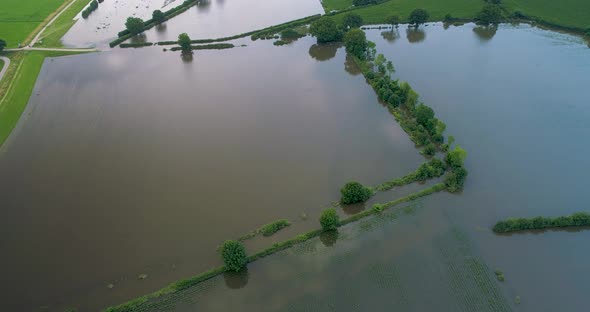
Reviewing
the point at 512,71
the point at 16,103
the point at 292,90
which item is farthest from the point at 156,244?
the point at 512,71

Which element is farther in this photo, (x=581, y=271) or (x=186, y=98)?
(x=186, y=98)

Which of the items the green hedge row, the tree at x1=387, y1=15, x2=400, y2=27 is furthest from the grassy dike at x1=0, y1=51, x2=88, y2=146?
the tree at x1=387, y1=15, x2=400, y2=27

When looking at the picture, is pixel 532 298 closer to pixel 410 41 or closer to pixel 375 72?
pixel 375 72

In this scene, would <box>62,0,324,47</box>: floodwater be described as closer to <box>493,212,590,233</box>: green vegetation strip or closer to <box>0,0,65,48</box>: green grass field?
<box>0,0,65,48</box>: green grass field

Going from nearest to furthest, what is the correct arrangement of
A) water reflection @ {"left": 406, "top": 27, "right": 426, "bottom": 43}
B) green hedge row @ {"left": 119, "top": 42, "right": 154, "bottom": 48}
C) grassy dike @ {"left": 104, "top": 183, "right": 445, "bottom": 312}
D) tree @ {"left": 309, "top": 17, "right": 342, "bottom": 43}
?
1. grassy dike @ {"left": 104, "top": 183, "right": 445, "bottom": 312}
2. tree @ {"left": 309, "top": 17, "right": 342, "bottom": 43}
3. water reflection @ {"left": 406, "top": 27, "right": 426, "bottom": 43}
4. green hedge row @ {"left": 119, "top": 42, "right": 154, "bottom": 48}

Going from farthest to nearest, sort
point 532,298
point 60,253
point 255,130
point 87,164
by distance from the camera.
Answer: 1. point 255,130
2. point 87,164
3. point 60,253
4. point 532,298

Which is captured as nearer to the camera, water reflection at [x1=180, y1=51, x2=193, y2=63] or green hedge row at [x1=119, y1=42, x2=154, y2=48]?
water reflection at [x1=180, y1=51, x2=193, y2=63]
